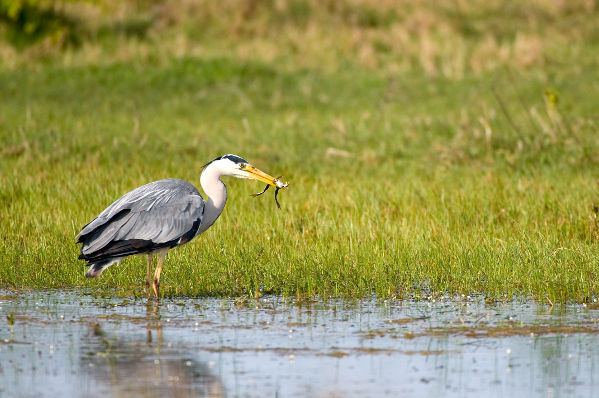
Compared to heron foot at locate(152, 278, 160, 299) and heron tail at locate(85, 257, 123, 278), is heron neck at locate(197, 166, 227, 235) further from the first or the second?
heron tail at locate(85, 257, 123, 278)

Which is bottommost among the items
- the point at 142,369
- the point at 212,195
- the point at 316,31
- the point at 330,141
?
the point at 142,369

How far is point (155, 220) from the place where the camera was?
8.19m

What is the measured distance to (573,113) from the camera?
17.5m

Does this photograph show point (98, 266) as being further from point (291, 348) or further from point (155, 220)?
point (291, 348)

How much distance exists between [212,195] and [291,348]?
247 centimetres

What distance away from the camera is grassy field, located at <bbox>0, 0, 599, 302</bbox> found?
8.59 meters

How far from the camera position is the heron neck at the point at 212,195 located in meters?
8.52

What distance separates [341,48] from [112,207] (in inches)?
643

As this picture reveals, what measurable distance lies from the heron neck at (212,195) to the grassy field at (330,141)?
1.33 ft

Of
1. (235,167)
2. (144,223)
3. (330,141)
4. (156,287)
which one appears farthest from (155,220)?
(330,141)

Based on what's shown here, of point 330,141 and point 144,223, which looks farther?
point 330,141

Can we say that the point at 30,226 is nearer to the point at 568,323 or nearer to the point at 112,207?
the point at 112,207

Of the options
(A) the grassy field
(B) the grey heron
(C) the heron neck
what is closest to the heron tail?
(B) the grey heron

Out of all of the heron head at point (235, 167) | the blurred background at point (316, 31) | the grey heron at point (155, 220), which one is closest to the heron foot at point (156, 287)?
the grey heron at point (155, 220)
